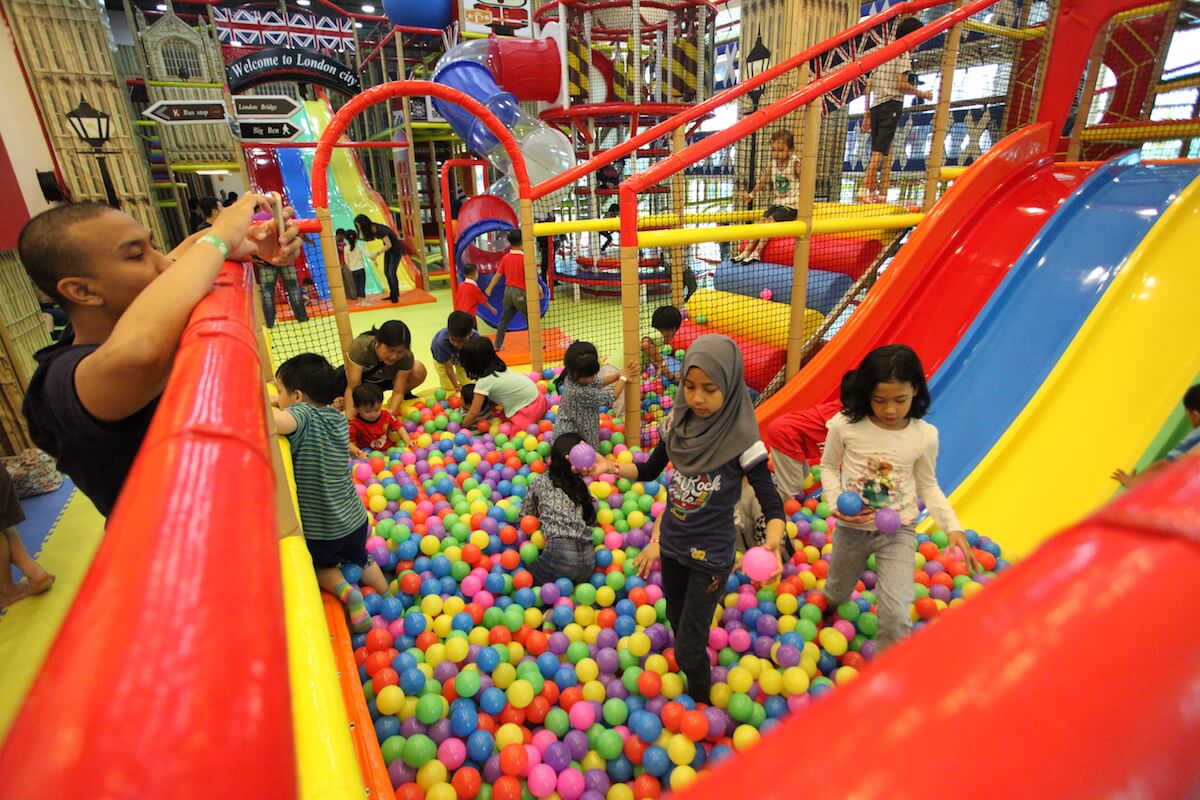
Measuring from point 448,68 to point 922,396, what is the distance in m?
6.45

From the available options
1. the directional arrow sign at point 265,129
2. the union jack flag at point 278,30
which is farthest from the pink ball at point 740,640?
the union jack flag at point 278,30

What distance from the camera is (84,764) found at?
26 centimetres

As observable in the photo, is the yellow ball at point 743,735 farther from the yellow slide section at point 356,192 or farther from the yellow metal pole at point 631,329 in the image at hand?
the yellow slide section at point 356,192

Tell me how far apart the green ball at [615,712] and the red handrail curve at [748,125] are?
Result: 2.02 m

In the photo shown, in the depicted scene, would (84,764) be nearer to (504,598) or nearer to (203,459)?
(203,459)

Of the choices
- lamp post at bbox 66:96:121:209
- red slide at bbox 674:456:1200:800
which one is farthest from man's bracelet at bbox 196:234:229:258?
lamp post at bbox 66:96:121:209

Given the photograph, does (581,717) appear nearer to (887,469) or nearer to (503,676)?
(503,676)

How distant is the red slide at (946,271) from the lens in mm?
3654

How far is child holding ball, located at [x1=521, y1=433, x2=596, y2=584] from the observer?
272 cm

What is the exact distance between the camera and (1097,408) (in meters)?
3.03

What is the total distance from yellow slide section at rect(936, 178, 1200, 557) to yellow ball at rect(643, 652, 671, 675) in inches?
63.7

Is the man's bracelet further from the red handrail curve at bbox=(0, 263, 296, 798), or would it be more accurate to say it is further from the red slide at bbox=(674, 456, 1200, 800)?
the red slide at bbox=(674, 456, 1200, 800)

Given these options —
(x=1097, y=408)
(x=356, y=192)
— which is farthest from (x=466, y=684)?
(x=356, y=192)

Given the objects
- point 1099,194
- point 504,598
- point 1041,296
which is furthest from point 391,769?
point 1099,194
